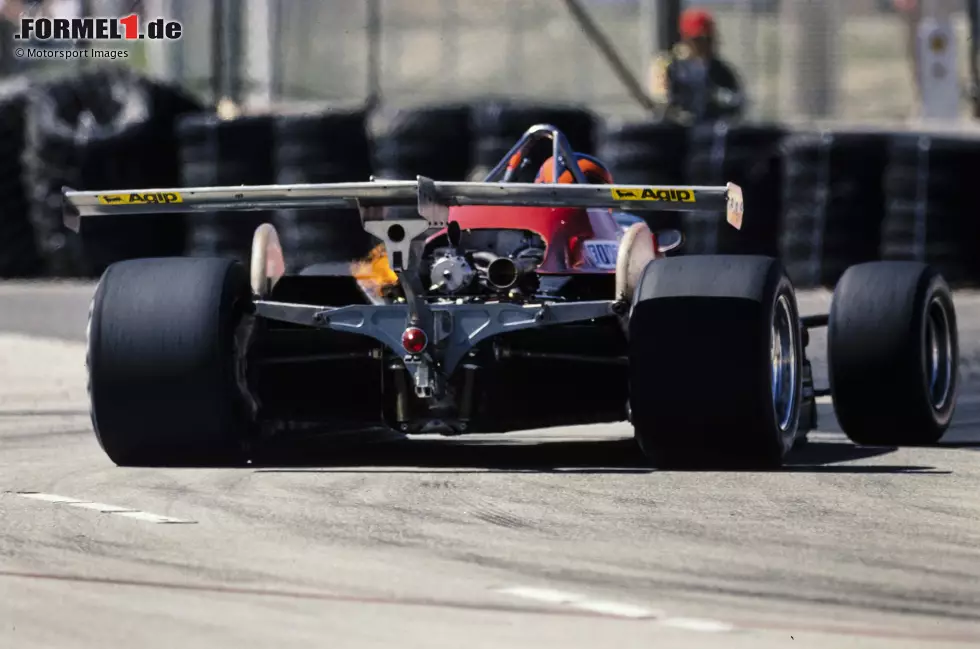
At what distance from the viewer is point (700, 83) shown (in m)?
22.2

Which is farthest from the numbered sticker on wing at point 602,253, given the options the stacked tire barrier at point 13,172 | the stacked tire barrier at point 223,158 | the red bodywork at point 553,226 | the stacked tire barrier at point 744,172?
the stacked tire barrier at point 13,172

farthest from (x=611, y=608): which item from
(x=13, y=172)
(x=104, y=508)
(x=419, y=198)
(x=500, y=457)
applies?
(x=13, y=172)

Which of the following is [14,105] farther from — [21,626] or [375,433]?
Result: [21,626]

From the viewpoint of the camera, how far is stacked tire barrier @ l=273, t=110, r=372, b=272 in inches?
833

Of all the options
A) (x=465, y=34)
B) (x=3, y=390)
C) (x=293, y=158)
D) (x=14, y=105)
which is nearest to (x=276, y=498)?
(x=3, y=390)

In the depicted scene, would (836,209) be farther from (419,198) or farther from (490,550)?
(490,550)

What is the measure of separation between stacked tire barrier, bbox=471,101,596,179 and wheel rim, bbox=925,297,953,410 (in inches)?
376

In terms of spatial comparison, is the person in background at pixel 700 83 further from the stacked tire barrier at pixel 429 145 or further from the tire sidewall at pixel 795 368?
the tire sidewall at pixel 795 368

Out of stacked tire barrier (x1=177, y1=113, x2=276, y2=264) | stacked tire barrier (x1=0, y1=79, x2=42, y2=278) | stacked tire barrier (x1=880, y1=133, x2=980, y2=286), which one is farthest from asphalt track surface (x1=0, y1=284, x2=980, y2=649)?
stacked tire barrier (x1=0, y1=79, x2=42, y2=278)

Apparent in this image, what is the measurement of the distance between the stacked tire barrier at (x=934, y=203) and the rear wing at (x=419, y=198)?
9999mm

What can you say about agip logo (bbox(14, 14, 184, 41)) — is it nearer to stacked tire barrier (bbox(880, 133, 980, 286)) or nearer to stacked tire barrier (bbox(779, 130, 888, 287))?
stacked tire barrier (bbox(779, 130, 888, 287))

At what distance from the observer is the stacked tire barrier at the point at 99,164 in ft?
72.9

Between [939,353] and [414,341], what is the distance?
9.61 ft

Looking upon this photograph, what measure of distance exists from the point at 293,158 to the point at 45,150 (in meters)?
2.55
